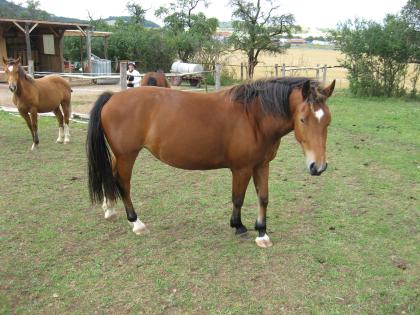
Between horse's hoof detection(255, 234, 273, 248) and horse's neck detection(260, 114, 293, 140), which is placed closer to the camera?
horse's neck detection(260, 114, 293, 140)

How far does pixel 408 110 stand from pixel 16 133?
34.9 feet

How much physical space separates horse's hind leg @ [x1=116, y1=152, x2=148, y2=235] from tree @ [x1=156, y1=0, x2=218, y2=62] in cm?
1987

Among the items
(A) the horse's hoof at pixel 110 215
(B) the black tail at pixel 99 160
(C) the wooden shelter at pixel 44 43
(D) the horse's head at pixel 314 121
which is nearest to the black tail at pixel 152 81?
(B) the black tail at pixel 99 160

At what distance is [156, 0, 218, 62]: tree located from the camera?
2316 centimetres

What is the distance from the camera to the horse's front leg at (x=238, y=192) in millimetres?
3584

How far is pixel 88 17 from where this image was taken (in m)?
36.7

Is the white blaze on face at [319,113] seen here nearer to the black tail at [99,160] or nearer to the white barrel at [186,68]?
the black tail at [99,160]

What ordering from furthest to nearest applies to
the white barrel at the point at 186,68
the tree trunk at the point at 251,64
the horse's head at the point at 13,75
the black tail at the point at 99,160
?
the tree trunk at the point at 251,64
the white barrel at the point at 186,68
the horse's head at the point at 13,75
the black tail at the point at 99,160

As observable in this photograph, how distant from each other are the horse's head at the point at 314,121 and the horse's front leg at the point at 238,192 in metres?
0.66

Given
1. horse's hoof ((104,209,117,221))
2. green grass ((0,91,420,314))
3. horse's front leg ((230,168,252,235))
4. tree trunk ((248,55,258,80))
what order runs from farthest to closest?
tree trunk ((248,55,258,80)) → horse's hoof ((104,209,117,221)) → horse's front leg ((230,168,252,235)) → green grass ((0,91,420,314))

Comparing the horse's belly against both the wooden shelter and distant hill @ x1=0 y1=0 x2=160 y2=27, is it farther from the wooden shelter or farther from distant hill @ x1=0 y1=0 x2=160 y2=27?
distant hill @ x1=0 y1=0 x2=160 y2=27

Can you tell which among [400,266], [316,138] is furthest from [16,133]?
[400,266]

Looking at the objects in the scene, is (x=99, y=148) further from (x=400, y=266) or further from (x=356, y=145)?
(x=356, y=145)

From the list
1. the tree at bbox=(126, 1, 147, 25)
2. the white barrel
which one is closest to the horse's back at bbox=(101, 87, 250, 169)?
the white barrel
